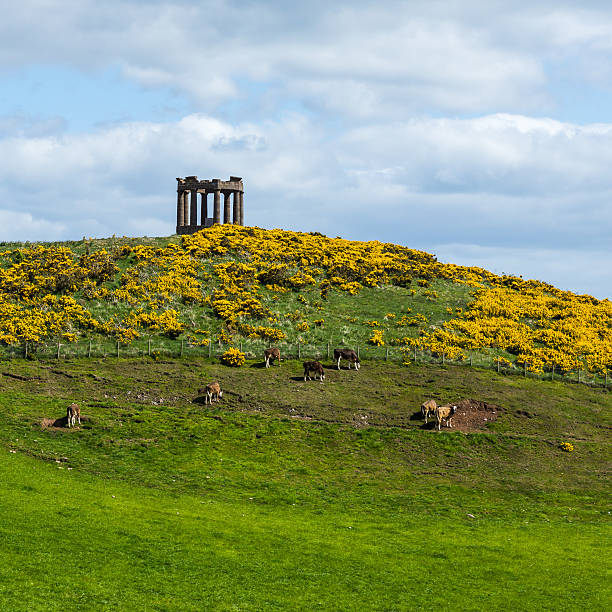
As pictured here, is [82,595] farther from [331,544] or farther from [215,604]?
[331,544]

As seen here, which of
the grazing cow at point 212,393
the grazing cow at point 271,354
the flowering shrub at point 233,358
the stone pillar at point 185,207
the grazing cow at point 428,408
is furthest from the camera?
the stone pillar at point 185,207

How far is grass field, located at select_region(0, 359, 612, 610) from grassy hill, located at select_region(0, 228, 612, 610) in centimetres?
14

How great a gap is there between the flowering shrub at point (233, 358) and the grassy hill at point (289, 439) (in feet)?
3.30

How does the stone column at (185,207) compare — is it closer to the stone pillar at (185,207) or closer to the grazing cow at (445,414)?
the stone pillar at (185,207)

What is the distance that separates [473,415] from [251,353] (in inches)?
891

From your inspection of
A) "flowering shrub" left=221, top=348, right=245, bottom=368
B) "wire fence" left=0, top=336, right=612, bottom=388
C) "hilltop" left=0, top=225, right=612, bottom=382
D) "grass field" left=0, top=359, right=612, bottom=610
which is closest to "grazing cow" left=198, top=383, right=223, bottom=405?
"grass field" left=0, top=359, right=612, bottom=610

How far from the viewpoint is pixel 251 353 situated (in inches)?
2704

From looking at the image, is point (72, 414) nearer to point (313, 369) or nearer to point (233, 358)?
point (233, 358)

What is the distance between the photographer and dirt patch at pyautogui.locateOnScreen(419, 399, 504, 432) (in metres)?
53.0

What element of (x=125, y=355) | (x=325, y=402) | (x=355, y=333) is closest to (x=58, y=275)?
(x=125, y=355)

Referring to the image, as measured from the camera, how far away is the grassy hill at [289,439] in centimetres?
2530

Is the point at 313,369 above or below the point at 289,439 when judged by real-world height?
above

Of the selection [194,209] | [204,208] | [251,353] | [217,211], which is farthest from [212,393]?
[194,209]

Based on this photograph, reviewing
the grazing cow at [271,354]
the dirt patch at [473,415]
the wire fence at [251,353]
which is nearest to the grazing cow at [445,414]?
the dirt patch at [473,415]
